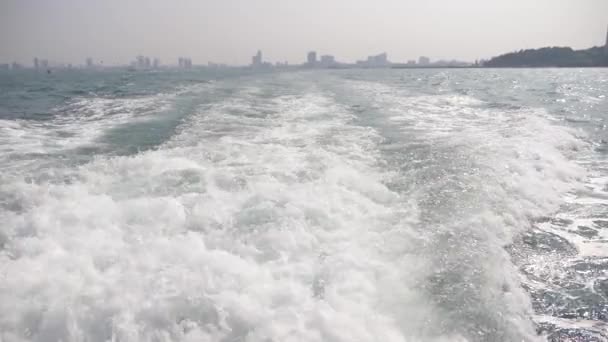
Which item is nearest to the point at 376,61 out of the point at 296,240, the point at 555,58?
the point at 555,58

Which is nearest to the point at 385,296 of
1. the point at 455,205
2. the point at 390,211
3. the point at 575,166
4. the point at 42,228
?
the point at 390,211

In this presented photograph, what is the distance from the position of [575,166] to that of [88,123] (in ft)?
34.4

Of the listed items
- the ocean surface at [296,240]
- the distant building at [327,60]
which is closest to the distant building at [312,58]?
the distant building at [327,60]

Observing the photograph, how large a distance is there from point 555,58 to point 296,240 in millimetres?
114365

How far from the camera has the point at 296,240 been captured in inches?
144

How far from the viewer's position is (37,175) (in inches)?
196

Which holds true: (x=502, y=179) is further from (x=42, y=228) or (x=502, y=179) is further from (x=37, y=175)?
(x=37, y=175)

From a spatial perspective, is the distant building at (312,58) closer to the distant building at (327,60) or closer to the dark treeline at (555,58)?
the distant building at (327,60)

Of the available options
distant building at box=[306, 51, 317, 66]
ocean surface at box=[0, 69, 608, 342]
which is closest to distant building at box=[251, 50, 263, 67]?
distant building at box=[306, 51, 317, 66]

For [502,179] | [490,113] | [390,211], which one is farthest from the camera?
[490,113]

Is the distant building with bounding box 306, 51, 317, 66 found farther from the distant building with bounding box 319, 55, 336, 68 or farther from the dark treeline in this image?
the dark treeline

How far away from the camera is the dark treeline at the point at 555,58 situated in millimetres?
88062

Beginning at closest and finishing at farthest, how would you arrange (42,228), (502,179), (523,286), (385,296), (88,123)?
(385,296) < (523,286) < (42,228) < (502,179) < (88,123)

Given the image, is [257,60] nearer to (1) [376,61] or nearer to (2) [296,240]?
(1) [376,61]
